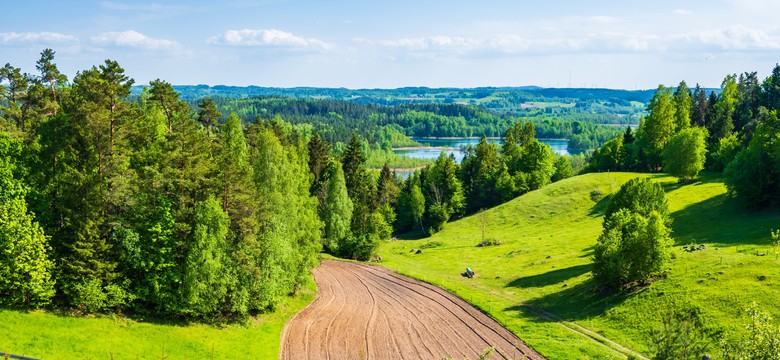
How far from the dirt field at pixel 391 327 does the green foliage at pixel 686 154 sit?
56.7 metres

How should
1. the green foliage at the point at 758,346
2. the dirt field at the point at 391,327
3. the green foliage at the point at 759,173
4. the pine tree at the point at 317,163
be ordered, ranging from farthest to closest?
the pine tree at the point at 317,163, the green foliage at the point at 759,173, the dirt field at the point at 391,327, the green foliage at the point at 758,346

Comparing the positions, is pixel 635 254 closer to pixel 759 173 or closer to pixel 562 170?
pixel 759 173

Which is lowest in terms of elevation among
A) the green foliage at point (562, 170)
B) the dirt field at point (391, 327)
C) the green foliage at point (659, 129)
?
the dirt field at point (391, 327)

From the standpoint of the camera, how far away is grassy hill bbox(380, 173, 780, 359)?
41250 millimetres

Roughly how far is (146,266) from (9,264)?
325 inches

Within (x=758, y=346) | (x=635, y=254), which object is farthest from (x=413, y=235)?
(x=758, y=346)

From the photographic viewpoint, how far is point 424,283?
199 ft

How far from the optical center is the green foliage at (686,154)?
8881 centimetres

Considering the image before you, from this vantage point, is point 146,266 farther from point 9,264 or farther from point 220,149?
point 220,149

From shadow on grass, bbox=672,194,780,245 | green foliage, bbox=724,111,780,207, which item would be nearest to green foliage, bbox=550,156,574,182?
shadow on grass, bbox=672,194,780,245

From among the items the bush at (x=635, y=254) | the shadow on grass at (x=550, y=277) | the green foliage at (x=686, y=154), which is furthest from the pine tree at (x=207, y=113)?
the green foliage at (x=686, y=154)

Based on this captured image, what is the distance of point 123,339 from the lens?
114 ft

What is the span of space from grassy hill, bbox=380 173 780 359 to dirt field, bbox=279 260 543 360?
221 centimetres

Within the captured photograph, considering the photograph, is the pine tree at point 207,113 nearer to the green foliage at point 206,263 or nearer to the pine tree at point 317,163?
the green foliage at point 206,263
